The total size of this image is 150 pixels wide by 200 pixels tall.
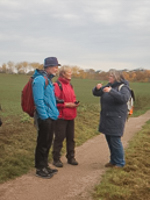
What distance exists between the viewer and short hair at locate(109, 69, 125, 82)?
5.44 metres

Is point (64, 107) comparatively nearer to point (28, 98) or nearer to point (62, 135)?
point (62, 135)

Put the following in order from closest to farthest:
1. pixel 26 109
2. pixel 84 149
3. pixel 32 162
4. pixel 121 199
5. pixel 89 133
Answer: pixel 121 199
pixel 26 109
pixel 32 162
pixel 84 149
pixel 89 133

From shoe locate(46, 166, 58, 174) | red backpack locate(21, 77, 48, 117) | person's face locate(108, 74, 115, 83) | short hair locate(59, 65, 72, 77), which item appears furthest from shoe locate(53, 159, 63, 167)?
person's face locate(108, 74, 115, 83)

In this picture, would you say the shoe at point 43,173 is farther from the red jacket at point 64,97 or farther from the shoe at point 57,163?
the red jacket at point 64,97

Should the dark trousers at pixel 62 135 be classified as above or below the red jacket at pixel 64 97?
below

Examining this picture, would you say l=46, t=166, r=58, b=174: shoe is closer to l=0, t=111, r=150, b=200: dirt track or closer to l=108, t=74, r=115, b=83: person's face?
l=0, t=111, r=150, b=200: dirt track

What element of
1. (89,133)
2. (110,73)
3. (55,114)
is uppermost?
(110,73)

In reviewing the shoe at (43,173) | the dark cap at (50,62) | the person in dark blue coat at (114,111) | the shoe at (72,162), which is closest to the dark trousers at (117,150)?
the person in dark blue coat at (114,111)

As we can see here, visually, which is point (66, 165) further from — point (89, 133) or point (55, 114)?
point (89, 133)

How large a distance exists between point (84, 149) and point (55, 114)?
2740 mm

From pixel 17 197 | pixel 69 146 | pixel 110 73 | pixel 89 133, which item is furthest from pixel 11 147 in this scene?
pixel 89 133

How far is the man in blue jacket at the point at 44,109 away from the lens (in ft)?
15.7

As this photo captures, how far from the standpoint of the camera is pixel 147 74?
187ft

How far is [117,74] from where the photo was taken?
17.9 ft
